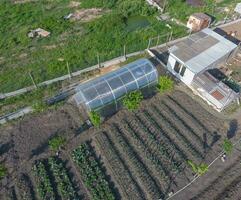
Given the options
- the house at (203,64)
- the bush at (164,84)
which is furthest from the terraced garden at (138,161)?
the house at (203,64)

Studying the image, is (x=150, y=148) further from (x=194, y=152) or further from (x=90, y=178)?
(x=90, y=178)

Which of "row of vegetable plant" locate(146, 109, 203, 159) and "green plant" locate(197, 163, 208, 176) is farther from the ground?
"green plant" locate(197, 163, 208, 176)

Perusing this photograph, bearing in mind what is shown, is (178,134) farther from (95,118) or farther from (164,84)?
(95,118)

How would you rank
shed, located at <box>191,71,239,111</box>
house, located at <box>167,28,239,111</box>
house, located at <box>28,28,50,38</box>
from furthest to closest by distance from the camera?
house, located at <box>28,28,50,38</box>, house, located at <box>167,28,239,111</box>, shed, located at <box>191,71,239,111</box>

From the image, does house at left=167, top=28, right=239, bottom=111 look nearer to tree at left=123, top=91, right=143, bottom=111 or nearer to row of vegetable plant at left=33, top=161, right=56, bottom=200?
tree at left=123, top=91, right=143, bottom=111

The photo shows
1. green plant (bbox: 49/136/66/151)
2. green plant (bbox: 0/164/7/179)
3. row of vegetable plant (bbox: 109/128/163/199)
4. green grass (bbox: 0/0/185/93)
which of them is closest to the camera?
green plant (bbox: 0/164/7/179)

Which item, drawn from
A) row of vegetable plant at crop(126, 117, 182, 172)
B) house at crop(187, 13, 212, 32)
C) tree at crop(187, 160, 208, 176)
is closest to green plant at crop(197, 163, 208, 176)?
tree at crop(187, 160, 208, 176)
